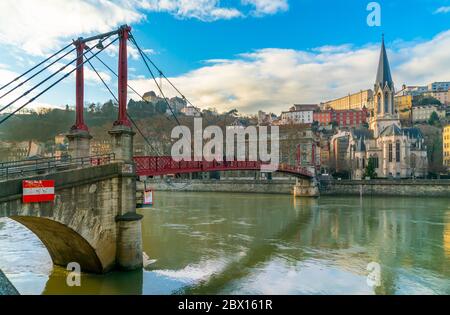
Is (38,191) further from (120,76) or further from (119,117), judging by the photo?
(120,76)

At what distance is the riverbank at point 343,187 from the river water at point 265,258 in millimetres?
23116

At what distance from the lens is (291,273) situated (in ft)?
43.4

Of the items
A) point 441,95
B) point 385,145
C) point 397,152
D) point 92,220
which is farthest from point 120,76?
point 441,95

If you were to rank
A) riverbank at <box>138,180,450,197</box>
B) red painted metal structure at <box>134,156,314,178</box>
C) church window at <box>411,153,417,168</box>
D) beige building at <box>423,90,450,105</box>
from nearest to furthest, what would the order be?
red painted metal structure at <box>134,156,314,178</box> → riverbank at <box>138,180,450,197</box> → church window at <box>411,153,417,168</box> → beige building at <box>423,90,450,105</box>

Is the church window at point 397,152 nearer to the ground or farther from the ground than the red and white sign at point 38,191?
farther from the ground

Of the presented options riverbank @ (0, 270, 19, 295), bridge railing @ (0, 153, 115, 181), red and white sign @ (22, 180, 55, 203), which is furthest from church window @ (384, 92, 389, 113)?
riverbank @ (0, 270, 19, 295)

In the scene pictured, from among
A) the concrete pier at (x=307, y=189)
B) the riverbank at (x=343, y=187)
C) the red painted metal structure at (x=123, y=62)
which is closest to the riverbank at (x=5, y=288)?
the red painted metal structure at (x=123, y=62)

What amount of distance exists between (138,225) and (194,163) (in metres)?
8.91

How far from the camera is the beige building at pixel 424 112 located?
337ft

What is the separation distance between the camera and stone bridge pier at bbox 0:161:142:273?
411 inches

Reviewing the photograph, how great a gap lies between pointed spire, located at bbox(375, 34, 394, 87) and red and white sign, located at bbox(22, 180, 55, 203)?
248ft

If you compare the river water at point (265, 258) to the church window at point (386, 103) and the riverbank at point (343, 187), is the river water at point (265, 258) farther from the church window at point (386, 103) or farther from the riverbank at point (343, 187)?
the church window at point (386, 103)

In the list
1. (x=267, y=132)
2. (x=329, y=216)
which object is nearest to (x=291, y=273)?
(x=329, y=216)

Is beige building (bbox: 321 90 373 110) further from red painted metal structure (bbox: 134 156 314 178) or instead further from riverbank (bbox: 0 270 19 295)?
riverbank (bbox: 0 270 19 295)
